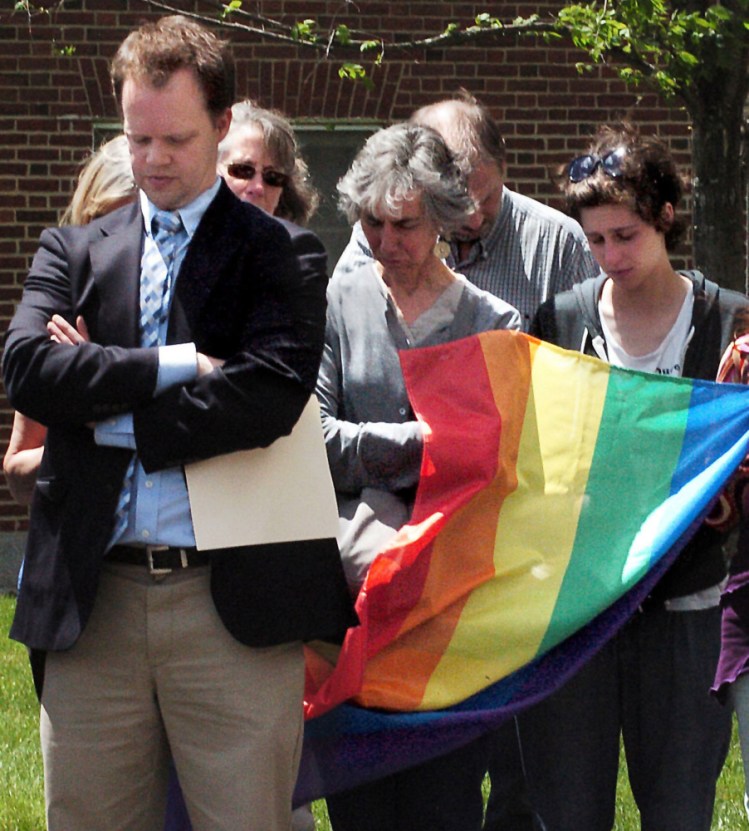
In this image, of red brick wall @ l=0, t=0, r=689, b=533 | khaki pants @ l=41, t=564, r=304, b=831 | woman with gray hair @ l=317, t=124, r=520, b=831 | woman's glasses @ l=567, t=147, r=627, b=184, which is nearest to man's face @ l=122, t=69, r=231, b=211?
woman with gray hair @ l=317, t=124, r=520, b=831

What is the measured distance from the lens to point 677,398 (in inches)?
150

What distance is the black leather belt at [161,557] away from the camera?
3258mm

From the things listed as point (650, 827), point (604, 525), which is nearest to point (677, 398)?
point (604, 525)

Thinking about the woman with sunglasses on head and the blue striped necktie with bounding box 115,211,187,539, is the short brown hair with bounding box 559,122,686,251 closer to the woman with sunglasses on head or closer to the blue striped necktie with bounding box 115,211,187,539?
the woman with sunglasses on head

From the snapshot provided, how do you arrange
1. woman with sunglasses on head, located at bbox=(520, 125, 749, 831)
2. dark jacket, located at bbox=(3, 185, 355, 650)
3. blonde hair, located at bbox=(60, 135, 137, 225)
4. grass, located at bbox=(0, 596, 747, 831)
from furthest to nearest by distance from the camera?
grass, located at bbox=(0, 596, 747, 831)
blonde hair, located at bbox=(60, 135, 137, 225)
woman with sunglasses on head, located at bbox=(520, 125, 749, 831)
dark jacket, located at bbox=(3, 185, 355, 650)

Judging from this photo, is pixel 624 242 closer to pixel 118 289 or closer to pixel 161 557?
pixel 118 289

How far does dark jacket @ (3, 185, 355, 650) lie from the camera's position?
3.22 meters

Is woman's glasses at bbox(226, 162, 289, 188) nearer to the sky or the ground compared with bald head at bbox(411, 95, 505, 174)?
nearer to the ground

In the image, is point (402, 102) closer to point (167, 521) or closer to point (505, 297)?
point (505, 297)

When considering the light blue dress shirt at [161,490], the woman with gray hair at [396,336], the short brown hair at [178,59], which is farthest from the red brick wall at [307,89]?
the light blue dress shirt at [161,490]

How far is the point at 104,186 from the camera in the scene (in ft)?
13.6

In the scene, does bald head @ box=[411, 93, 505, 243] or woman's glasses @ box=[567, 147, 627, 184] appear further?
bald head @ box=[411, 93, 505, 243]

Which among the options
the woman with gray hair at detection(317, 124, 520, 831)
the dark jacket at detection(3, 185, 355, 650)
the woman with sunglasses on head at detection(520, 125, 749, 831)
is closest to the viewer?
the dark jacket at detection(3, 185, 355, 650)

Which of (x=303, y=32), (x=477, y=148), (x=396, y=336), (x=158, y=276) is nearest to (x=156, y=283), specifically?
(x=158, y=276)
